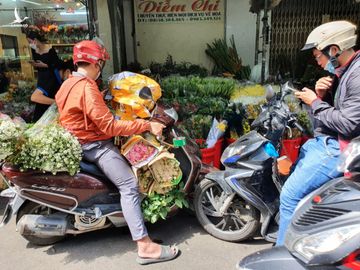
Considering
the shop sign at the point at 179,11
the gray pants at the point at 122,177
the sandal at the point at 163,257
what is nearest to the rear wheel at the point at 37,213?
the gray pants at the point at 122,177

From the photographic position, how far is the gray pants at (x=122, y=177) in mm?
2744

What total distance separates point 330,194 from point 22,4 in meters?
6.52

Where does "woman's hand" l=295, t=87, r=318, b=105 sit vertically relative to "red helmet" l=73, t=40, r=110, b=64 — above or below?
below

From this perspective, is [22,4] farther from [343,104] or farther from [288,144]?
[343,104]

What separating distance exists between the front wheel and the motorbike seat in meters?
0.86

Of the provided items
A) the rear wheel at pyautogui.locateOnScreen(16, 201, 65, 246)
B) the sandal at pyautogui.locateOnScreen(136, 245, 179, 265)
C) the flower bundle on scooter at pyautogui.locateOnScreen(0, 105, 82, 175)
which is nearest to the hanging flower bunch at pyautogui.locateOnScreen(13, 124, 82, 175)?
the flower bundle on scooter at pyautogui.locateOnScreen(0, 105, 82, 175)

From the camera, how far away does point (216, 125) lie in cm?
391

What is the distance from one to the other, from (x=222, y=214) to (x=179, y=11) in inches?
223

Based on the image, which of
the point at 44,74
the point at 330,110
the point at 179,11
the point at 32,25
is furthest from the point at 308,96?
the point at 179,11

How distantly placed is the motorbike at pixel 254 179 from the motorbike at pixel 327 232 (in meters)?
0.94

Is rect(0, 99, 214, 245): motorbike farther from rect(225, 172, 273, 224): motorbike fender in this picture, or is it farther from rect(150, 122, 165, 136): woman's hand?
rect(225, 172, 273, 224): motorbike fender

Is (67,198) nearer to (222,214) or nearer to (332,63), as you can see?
(222,214)

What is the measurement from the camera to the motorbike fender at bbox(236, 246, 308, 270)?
1.73 meters

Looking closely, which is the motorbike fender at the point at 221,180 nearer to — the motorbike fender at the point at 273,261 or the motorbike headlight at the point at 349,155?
the motorbike fender at the point at 273,261
